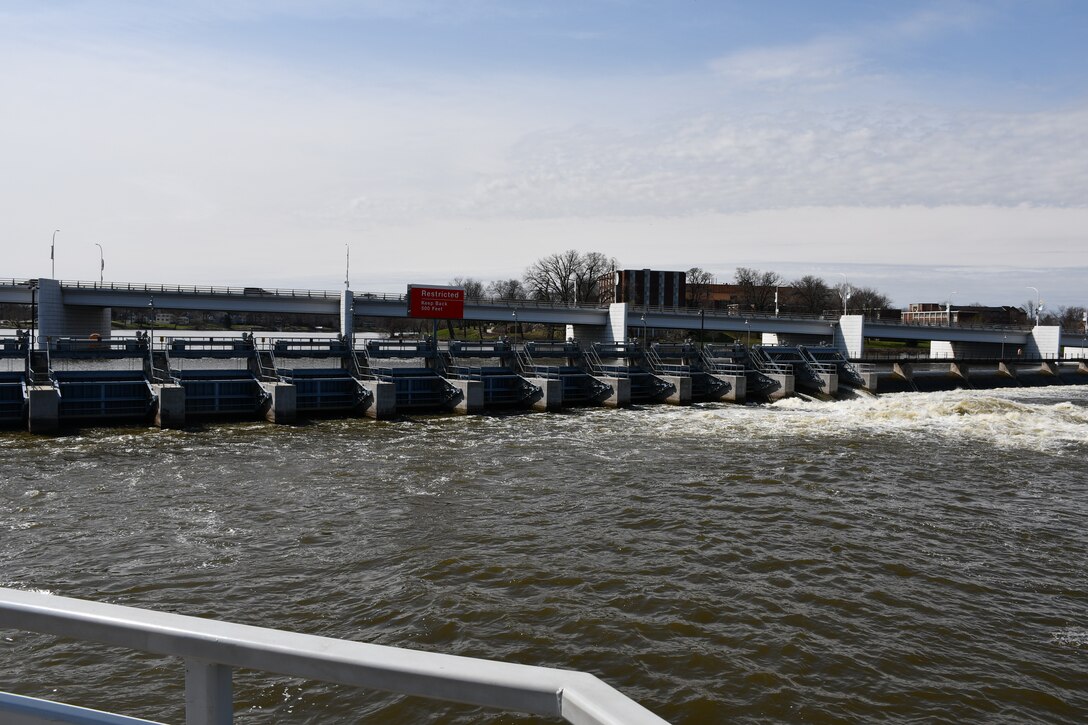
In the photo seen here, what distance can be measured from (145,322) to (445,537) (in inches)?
4155

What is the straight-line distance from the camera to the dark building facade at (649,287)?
12838cm

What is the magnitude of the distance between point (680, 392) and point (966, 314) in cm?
14293

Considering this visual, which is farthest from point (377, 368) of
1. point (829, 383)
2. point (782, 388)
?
point (829, 383)

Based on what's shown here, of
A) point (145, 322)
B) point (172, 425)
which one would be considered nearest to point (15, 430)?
point (172, 425)

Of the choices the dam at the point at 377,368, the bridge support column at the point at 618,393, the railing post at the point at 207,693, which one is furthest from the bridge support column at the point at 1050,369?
the railing post at the point at 207,693

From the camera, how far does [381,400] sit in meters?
36.5

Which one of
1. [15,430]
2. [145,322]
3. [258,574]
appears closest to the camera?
[258,574]

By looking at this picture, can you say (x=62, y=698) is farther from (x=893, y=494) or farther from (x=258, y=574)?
(x=893, y=494)

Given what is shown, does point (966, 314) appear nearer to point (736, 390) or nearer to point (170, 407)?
point (736, 390)

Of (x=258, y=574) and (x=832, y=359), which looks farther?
(x=832, y=359)

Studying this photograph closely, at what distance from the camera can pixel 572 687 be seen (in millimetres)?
2219

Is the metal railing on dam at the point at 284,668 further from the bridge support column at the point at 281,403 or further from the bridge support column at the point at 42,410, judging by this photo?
the bridge support column at the point at 281,403

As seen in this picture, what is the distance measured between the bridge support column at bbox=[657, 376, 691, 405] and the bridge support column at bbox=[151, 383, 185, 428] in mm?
26291

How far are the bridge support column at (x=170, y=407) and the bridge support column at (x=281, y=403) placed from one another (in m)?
3.60
